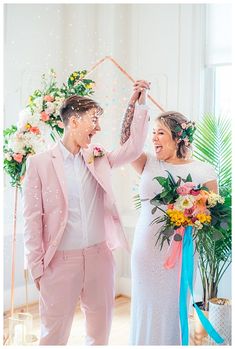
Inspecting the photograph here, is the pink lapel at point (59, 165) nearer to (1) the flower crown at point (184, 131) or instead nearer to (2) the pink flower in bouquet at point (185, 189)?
(2) the pink flower in bouquet at point (185, 189)

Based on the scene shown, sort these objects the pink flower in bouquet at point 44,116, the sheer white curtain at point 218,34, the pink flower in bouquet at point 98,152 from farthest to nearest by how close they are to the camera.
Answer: the sheer white curtain at point 218,34 → the pink flower in bouquet at point 44,116 → the pink flower in bouquet at point 98,152

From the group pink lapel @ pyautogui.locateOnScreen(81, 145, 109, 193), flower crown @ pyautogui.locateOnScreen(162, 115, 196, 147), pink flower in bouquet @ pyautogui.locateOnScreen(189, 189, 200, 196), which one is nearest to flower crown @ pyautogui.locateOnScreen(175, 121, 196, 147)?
flower crown @ pyautogui.locateOnScreen(162, 115, 196, 147)

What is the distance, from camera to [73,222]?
193cm

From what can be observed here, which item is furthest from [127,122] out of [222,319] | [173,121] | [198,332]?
[198,332]

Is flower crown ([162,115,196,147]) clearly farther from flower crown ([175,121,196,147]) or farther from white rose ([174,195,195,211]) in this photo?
white rose ([174,195,195,211])

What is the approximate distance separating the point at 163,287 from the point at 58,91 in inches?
39.7

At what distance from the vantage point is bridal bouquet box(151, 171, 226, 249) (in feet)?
6.27

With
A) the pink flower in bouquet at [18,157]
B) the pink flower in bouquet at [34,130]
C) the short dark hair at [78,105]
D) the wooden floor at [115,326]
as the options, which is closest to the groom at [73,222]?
the short dark hair at [78,105]

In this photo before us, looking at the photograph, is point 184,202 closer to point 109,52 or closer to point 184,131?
point 184,131

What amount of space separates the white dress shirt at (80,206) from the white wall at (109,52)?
146 cm

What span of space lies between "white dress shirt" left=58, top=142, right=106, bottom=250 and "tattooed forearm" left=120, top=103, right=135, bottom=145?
0.21 m

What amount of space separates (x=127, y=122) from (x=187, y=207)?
44 centimetres

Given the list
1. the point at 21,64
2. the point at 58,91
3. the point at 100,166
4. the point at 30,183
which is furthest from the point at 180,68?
the point at 30,183

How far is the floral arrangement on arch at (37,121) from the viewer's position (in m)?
2.15
